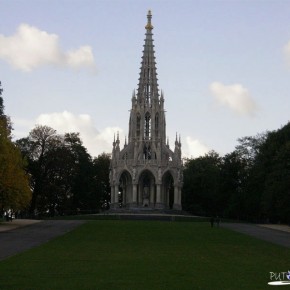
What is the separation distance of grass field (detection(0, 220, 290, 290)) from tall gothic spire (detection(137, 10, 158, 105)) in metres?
64.3

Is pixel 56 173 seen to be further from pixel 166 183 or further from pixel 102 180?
pixel 166 183

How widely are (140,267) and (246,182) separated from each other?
72738mm

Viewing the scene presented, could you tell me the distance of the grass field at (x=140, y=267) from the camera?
17.8 metres

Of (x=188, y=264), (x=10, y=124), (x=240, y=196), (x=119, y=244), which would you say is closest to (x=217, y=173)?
(x=240, y=196)

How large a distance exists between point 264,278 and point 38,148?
7842cm

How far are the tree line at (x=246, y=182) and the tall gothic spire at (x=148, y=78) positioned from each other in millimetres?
14717

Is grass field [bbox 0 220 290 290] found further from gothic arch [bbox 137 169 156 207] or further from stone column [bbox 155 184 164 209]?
gothic arch [bbox 137 169 156 207]

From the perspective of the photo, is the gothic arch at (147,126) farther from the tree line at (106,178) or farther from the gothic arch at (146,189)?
the tree line at (106,178)

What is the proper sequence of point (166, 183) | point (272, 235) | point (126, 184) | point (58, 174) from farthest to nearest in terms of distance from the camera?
1. point (126, 184)
2. point (166, 183)
3. point (58, 174)
4. point (272, 235)

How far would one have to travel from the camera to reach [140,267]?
2211cm

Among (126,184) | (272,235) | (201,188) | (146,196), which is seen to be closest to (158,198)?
(146,196)

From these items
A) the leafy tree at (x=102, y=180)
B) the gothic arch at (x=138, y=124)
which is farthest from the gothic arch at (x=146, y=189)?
the leafy tree at (x=102, y=180)

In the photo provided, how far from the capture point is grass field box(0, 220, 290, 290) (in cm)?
1775

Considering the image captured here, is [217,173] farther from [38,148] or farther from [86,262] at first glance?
[86,262]
